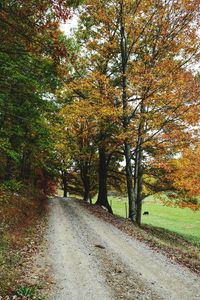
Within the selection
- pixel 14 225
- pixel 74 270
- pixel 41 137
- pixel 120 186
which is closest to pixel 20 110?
pixel 41 137

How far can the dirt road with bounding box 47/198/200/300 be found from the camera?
7789 mm

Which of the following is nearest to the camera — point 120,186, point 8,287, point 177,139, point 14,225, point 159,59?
point 8,287

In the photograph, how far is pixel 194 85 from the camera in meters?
16.8

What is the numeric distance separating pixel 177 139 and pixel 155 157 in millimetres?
2957

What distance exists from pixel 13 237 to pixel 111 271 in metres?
4.45

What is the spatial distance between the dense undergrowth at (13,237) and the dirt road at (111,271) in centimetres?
102

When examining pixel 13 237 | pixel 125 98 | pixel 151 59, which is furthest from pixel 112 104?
pixel 13 237

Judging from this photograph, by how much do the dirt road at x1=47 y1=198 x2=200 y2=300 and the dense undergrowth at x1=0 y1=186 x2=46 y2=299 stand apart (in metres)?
1.02

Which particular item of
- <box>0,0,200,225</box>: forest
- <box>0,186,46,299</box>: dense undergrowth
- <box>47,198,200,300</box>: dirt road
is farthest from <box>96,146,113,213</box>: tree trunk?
<box>47,198,200,300</box>: dirt road

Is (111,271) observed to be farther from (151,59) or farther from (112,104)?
(151,59)

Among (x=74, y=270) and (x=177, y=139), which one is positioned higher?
(x=177, y=139)

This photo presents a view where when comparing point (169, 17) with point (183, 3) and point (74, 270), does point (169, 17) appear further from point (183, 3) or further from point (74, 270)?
point (74, 270)

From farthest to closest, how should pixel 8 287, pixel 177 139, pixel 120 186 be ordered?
pixel 120 186
pixel 177 139
pixel 8 287

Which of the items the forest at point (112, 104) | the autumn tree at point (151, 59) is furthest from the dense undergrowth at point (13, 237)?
the autumn tree at point (151, 59)
